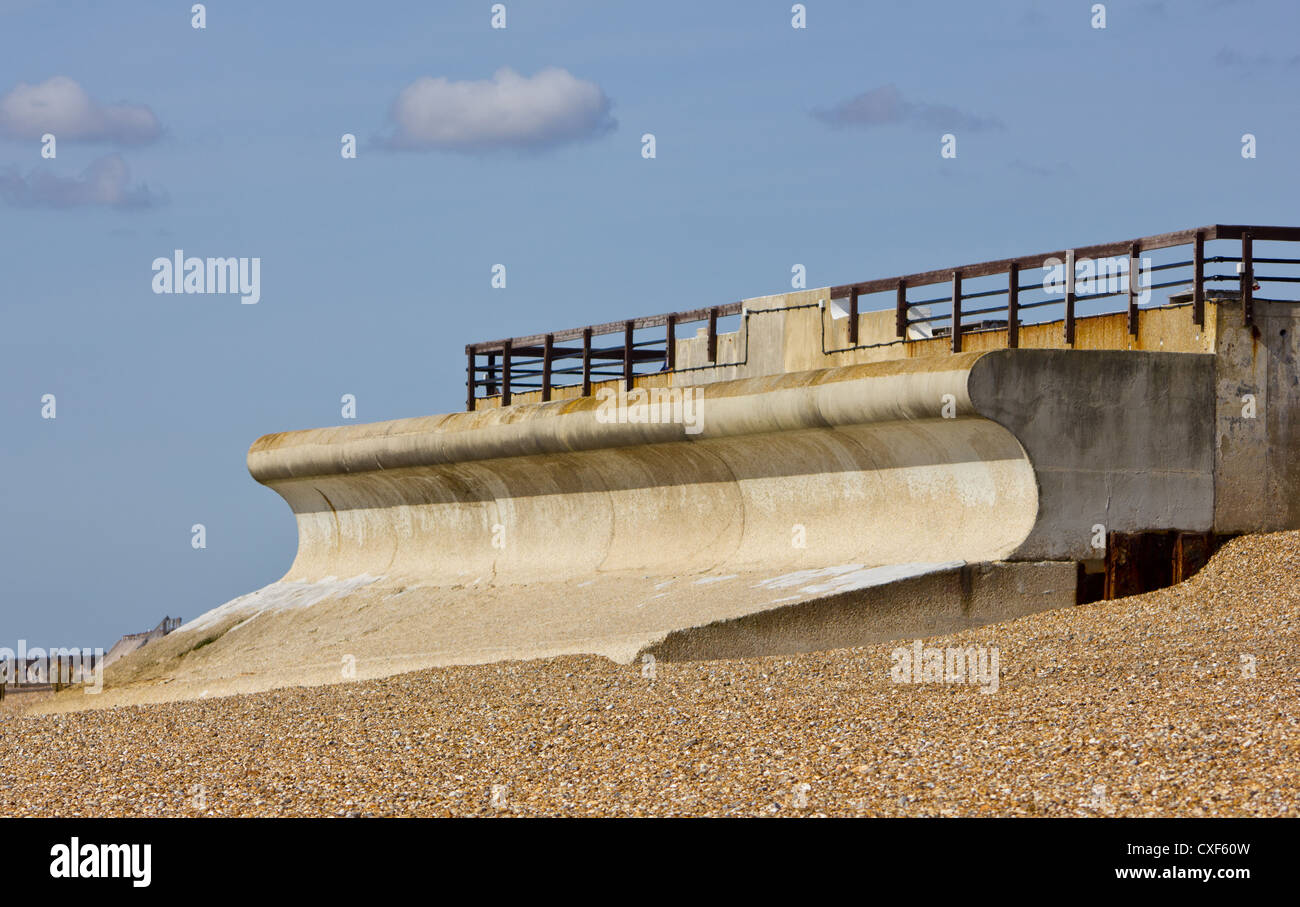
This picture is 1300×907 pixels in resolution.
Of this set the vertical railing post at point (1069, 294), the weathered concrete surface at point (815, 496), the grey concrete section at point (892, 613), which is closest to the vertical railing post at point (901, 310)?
the weathered concrete surface at point (815, 496)

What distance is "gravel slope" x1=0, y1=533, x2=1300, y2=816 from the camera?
7.00m

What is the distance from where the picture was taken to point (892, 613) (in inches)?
502

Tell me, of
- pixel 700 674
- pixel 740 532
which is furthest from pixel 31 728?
pixel 740 532

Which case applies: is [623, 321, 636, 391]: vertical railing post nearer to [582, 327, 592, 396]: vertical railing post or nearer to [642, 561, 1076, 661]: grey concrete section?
[582, 327, 592, 396]: vertical railing post

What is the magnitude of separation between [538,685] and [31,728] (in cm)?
406

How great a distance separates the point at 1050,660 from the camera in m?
10.6

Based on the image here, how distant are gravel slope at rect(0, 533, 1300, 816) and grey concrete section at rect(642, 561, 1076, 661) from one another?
1.72 ft

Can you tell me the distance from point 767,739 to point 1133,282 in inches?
287

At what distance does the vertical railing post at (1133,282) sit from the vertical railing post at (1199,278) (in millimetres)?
500

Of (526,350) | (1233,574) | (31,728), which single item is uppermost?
(526,350)

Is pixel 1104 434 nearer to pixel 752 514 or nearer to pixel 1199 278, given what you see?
pixel 1199 278

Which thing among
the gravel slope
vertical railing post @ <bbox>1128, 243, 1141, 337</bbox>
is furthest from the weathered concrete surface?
the gravel slope

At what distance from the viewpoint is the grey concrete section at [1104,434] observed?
1332 cm
